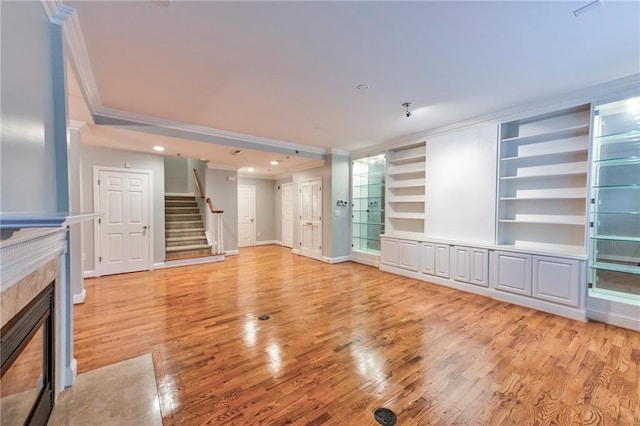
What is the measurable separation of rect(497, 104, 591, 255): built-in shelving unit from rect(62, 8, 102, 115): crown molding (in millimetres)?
5004

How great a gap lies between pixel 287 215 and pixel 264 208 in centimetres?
97

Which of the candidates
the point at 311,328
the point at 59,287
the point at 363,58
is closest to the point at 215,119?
the point at 363,58

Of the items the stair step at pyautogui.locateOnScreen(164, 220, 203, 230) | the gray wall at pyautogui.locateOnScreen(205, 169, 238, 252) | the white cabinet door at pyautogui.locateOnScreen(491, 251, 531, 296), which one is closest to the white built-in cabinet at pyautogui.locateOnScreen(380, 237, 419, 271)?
the white cabinet door at pyautogui.locateOnScreen(491, 251, 531, 296)

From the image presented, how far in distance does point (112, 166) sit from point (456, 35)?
5.97 meters

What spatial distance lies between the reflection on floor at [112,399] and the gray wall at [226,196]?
5074mm

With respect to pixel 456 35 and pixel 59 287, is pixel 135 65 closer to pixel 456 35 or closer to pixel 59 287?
pixel 59 287

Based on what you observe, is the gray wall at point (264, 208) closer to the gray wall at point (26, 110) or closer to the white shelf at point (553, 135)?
the white shelf at point (553, 135)

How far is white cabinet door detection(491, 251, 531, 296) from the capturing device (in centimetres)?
365

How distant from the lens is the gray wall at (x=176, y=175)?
912 cm

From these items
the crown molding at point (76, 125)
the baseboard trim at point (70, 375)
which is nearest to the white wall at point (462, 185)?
the baseboard trim at point (70, 375)

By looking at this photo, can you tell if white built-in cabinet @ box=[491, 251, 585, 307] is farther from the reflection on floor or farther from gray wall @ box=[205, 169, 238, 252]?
gray wall @ box=[205, 169, 238, 252]

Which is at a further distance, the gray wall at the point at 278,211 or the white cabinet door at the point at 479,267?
the gray wall at the point at 278,211

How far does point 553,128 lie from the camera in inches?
147

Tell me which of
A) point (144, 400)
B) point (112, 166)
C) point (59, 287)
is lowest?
point (144, 400)
